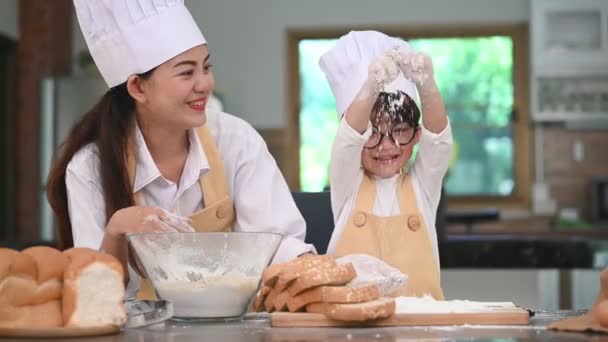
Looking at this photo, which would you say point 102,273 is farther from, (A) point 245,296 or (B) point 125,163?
(B) point 125,163

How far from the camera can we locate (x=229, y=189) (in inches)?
88.3

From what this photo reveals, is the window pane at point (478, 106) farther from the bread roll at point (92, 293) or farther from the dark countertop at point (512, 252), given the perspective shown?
the bread roll at point (92, 293)

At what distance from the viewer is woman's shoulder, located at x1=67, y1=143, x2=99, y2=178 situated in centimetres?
209

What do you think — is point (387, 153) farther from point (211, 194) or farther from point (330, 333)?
point (330, 333)

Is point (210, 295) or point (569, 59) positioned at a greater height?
point (569, 59)

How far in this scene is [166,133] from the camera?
2.19 meters

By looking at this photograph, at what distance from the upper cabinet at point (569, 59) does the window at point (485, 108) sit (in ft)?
0.71

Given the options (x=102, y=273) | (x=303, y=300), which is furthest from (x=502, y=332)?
(x=102, y=273)

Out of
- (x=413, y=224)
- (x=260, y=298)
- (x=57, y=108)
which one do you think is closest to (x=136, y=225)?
(x=260, y=298)

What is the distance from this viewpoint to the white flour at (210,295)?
1.45 metres

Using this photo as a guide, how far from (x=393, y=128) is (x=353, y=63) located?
187 mm

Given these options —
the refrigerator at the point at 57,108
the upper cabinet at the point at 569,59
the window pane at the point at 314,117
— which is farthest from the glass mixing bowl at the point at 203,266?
the window pane at the point at 314,117

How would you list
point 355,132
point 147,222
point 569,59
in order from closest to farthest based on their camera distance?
point 147,222 → point 355,132 → point 569,59

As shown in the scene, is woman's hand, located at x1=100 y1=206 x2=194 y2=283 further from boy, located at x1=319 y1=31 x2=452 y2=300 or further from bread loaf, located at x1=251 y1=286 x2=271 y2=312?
boy, located at x1=319 y1=31 x2=452 y2=300
